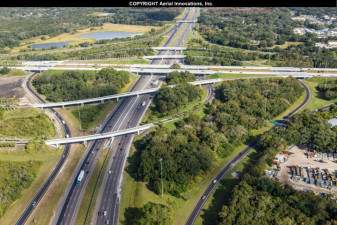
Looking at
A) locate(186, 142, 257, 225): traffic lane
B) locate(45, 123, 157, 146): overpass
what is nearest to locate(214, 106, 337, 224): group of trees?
locate(186, 142, 257, 225): traffic lane

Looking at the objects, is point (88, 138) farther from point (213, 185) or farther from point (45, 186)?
point (213, 185)

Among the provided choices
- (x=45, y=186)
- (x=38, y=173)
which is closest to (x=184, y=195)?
(x=45, y=186)

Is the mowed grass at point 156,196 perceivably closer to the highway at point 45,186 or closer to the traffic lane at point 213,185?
the traffic lane at point 213,185

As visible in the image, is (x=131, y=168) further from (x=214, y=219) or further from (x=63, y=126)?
(x=63, y=126)

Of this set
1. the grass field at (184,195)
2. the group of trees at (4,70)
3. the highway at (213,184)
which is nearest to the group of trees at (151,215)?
the grass field at (184,195)

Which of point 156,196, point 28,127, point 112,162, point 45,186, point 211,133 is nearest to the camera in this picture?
point 156,196

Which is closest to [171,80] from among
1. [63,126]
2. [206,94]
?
[206,94]
